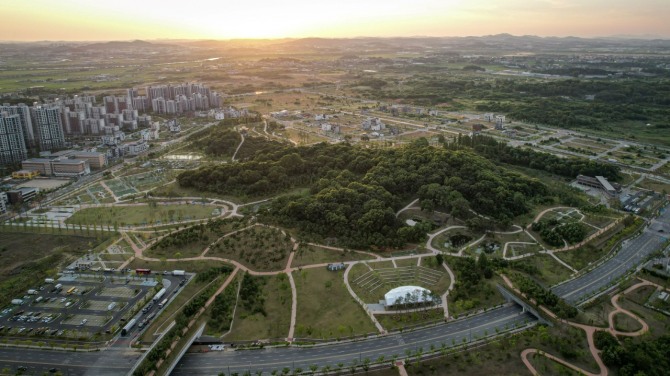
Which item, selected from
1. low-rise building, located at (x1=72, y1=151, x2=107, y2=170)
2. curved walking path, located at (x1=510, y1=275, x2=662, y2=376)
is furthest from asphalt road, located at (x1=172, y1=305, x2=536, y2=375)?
low-rise building, located at (x1=72, y1=151, x2=107, y2=170)

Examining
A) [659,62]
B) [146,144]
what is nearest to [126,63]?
[146,144]

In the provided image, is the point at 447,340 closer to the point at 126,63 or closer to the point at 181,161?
the point at 181,161

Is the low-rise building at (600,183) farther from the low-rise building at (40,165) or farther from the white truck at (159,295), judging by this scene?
the low-rise building at (40,165)

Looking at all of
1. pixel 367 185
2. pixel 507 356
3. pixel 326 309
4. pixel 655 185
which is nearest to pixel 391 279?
pixel 326 309

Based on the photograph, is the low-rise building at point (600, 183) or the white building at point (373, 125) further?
the white building at point (373, 125)

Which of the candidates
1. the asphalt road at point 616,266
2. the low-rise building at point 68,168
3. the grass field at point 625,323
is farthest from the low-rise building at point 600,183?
the low-rise building at point 68,168
